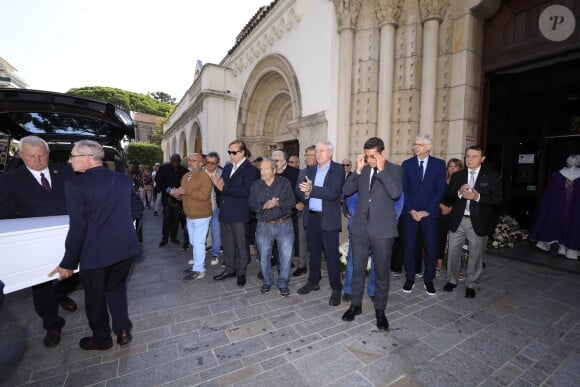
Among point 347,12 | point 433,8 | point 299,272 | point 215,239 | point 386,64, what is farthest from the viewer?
point 347,12

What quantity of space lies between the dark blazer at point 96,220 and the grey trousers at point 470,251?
4.04 m

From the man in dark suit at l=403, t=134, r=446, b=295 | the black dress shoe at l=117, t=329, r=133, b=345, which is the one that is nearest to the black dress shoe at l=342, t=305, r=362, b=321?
the man in dark suit at l=403, t=134, r=446, b=295

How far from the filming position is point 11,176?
9.49ft

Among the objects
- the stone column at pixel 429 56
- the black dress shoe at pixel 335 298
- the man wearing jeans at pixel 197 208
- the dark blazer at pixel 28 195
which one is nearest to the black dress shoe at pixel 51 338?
the dark blazer at pixel 28 195

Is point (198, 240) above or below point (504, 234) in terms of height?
above

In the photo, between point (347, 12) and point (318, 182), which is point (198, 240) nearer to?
point (318, 182)

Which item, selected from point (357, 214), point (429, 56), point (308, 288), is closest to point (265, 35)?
point (429, 56)

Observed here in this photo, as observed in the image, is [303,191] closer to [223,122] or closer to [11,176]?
[11,176]

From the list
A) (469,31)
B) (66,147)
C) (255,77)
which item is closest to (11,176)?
(66,147)

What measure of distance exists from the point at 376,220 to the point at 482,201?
171 centimetres

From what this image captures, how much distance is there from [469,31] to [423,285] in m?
4.46

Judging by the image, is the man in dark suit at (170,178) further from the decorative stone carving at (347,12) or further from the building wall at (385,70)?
the decorative stone carving at (347,12)

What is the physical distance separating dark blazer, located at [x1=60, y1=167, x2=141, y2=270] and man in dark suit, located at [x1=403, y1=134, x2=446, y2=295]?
3430 millimetres

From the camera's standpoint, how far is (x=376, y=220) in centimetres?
301
